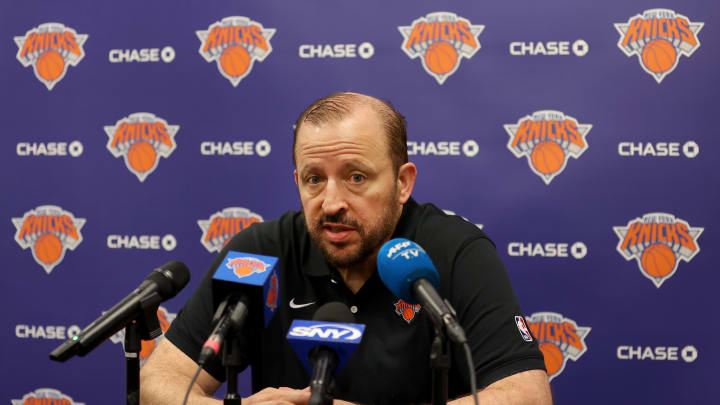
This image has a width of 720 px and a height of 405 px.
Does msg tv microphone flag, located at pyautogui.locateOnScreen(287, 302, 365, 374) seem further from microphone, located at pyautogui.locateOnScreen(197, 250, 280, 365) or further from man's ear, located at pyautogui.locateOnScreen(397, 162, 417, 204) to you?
man's ear, located at pyautogui.locateOnScreen(397, 162, 417, 204)

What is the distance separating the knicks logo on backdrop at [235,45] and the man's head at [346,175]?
1.11 m

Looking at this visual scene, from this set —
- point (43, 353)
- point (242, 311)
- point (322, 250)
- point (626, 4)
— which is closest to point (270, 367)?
point (322, 250)

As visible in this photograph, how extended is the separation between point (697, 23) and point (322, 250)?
184cm

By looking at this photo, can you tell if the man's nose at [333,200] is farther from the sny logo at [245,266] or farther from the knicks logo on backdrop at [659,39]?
the knicks logo on backdrop at [659,39]

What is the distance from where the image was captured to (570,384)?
8.61 feet

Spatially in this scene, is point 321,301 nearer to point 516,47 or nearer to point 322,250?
point 322,250

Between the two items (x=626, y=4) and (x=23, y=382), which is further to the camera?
(x=23, y=382)

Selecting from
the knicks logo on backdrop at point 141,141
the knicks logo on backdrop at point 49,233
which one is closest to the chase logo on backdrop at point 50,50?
the knicks logo on backdrop at point 141,141

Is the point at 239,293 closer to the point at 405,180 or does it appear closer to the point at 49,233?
the point at 405,180

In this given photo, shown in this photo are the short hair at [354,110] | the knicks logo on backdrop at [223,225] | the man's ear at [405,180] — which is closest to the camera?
the short hair at [354,110]

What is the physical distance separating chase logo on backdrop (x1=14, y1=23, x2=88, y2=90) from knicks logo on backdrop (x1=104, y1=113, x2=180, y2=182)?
0.39m

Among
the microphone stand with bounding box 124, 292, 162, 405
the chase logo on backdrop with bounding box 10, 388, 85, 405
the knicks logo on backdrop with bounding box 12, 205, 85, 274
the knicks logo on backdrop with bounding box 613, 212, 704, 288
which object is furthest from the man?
the chase logo on backdrop with bounding box 10, 388, 85, 405

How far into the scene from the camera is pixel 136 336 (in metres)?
1.21

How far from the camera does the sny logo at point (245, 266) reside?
48.4 inches
